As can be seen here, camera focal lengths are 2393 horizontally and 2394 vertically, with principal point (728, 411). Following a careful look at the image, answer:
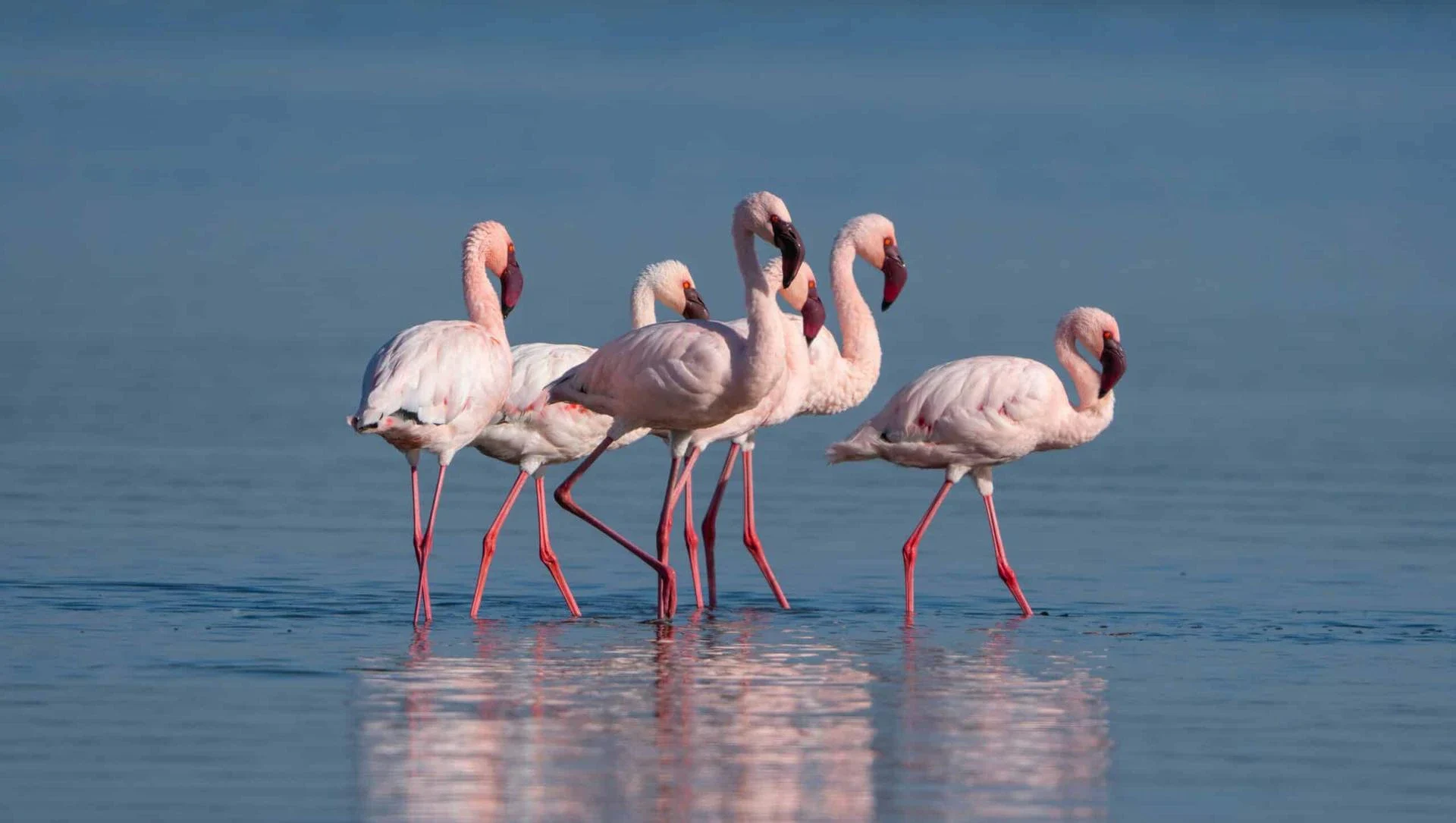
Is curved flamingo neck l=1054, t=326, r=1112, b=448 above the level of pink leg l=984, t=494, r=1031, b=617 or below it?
above

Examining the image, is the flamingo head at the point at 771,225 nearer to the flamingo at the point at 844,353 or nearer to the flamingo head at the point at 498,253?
the flamingo at the point at 844,353

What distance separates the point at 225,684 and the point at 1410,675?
388 cm

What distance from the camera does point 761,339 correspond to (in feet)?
30.2

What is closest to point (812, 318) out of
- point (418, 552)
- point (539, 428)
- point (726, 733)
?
point (539, 428)

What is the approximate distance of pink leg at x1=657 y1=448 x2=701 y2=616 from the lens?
31.2 ft

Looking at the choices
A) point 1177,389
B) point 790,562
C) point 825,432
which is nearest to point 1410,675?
point 790,562

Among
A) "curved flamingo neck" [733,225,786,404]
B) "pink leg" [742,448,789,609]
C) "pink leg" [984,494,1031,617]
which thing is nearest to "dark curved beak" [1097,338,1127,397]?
"pink leg" [984,494,1031,617]

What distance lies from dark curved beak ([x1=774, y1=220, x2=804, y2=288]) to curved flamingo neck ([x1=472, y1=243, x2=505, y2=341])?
1.36 m

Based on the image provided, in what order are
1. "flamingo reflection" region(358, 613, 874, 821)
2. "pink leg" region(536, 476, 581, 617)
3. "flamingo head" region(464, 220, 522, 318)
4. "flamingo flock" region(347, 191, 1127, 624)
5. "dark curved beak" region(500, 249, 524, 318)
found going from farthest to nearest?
"dark curved beak" region(500, 249, 524, 318)
"flamingo head" region(464, 220, 522, 318)
"pink leg" region(536, 476, 581, 617)
"flamingo flock" region(347, 191, 1127, 624)
"flamingo reflection" region(358, 613, 874, 821)

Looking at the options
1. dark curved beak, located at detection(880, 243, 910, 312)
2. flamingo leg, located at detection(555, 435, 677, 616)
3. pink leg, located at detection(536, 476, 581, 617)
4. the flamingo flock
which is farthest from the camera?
dark curved beak, located at detection(880, 243, 910, 312)

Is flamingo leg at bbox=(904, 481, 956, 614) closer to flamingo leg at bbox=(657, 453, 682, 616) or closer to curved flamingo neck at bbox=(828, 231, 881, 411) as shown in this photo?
curved flamingo neck at bbox=(828, 231, 881, 411)

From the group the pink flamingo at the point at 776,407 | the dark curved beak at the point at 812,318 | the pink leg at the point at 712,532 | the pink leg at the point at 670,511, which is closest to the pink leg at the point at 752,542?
the pink flamingo at the point at 776,407

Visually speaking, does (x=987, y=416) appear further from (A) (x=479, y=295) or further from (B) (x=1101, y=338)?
(A) (x=479, y=295)

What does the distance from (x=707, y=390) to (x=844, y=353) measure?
5.42ft
